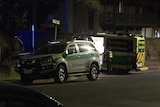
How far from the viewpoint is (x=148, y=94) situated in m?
15.6

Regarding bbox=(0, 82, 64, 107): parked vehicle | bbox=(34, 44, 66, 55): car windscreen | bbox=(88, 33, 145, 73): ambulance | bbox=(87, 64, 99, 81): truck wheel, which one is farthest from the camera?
A: bbox=(88, 33, 145, 73): ambulance

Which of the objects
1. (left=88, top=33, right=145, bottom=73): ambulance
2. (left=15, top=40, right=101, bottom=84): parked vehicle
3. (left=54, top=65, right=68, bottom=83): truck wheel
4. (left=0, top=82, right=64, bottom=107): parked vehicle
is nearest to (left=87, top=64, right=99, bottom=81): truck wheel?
(left=15, top=40, right=101, bottom=84): parked vehicle

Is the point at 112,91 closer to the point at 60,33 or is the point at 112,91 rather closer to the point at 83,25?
the point at 60,33

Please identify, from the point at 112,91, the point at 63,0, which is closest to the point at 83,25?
the point at 63,0

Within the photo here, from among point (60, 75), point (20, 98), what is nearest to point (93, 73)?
point (60, 75)

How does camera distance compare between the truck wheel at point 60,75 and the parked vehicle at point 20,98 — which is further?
the truck wheel at point 60,75

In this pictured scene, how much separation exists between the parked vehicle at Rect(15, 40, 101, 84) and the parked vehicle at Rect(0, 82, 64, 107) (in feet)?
53.4

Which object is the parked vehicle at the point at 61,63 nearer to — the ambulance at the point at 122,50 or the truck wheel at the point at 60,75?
the truck wheel at the point at 60,75

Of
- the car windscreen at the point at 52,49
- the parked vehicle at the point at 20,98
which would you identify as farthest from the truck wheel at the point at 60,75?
the parked vehicle at the point at 20,98

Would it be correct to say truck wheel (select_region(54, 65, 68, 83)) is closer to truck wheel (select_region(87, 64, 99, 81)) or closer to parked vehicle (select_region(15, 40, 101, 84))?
parked vehicle (select_region(15, 40, 101, 84))

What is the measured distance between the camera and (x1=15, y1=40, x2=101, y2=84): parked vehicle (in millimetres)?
20094

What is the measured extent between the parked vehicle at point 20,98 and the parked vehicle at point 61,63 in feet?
53.4

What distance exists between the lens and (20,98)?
3.50 metres

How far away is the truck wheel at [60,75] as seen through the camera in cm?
2006
